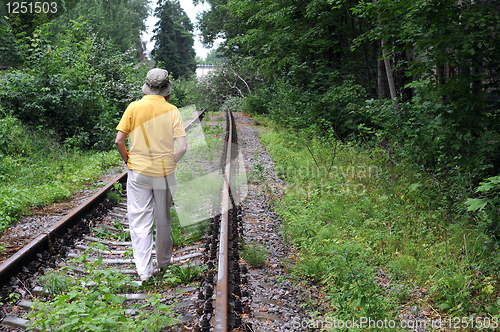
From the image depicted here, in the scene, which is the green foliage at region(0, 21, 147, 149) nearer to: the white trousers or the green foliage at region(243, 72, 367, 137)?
the green foliage at region(243, 72, 367, 137)

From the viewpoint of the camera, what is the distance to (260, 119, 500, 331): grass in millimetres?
3596

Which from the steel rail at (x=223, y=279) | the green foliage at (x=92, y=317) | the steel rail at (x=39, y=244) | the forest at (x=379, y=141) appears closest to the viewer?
the green foliage at (x=92, y=317)

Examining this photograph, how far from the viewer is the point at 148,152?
12.9 feet

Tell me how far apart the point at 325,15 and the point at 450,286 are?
9.95 m

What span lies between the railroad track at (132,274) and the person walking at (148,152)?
1.21 ft

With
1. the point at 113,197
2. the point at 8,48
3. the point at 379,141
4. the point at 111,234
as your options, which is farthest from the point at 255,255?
the point at 8,48

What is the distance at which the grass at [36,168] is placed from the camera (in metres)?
6.49

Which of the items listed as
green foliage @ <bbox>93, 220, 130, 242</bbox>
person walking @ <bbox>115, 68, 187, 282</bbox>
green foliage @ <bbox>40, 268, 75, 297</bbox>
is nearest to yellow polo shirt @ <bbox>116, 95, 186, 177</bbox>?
person walking @ <bbox>115, 68, 187, 282</bbox>

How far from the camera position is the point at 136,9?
217 feet

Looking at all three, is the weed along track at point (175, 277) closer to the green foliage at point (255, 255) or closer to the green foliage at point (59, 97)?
the green foliage at point (255, 255)

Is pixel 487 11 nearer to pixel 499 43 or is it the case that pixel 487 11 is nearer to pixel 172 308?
pixel 499 43

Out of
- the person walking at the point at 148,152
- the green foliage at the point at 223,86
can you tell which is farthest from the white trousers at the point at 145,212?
the green foliage at the point at 223,86

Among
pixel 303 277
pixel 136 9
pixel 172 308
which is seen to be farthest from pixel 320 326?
pixel 136 9

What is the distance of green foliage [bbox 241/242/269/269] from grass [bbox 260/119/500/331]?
430mm
